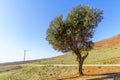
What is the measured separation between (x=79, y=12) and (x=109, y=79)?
14972mm

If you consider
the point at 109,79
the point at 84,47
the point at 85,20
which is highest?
the point at 85,20

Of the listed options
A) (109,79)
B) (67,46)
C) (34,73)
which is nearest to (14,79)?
(34,73)

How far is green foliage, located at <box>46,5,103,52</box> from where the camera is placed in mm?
48406

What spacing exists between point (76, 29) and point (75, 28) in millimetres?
242

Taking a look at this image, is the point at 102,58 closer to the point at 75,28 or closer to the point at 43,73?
the point at 43,73

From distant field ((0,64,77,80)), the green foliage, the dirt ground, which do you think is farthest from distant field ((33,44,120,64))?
the green foliage

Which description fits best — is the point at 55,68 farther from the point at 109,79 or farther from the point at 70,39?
the point at 109,79

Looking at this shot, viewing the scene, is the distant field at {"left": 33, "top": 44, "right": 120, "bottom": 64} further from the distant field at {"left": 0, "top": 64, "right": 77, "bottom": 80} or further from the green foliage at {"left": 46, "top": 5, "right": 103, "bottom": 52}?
the green foliage at {"left": 46, "top": 5, "right": 103, "bottom": 52}

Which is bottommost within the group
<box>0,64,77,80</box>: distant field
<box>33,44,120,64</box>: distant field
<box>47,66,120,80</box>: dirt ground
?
<box>47,66,120,80</box>: dirt ground

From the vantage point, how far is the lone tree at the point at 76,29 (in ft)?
159

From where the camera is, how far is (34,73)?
219ft

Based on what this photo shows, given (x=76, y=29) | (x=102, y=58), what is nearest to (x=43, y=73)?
(x=76, y=29)

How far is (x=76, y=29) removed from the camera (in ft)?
160

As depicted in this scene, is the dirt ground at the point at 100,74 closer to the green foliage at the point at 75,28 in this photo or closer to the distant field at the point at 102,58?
the green foliage at the point at 75,28
